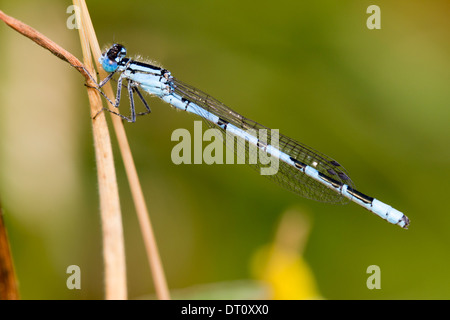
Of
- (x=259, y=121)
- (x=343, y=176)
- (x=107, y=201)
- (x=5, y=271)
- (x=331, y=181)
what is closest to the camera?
(x=5, y=271)

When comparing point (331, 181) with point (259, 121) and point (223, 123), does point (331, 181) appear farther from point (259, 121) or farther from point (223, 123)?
point (223, 123)

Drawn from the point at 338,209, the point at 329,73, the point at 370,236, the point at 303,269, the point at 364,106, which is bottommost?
the point at 303,269

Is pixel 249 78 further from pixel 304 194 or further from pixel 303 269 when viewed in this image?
pixel 303 269

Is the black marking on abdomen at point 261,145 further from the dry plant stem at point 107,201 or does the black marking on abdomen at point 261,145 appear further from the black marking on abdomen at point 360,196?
the dry plant stem at point 107,201

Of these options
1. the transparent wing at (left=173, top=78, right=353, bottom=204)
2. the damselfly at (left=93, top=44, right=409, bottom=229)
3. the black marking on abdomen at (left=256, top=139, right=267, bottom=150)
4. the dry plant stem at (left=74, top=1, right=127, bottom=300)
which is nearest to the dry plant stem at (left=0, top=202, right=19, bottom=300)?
the dry plant stem at (left=74, top=1, right=127, bottom=300)

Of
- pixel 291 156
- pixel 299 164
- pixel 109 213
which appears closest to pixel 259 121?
pixel 291 156

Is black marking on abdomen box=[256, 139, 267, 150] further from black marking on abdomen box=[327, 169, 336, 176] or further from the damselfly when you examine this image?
black marking on abdomen box=[327, 169, 336, 176]
